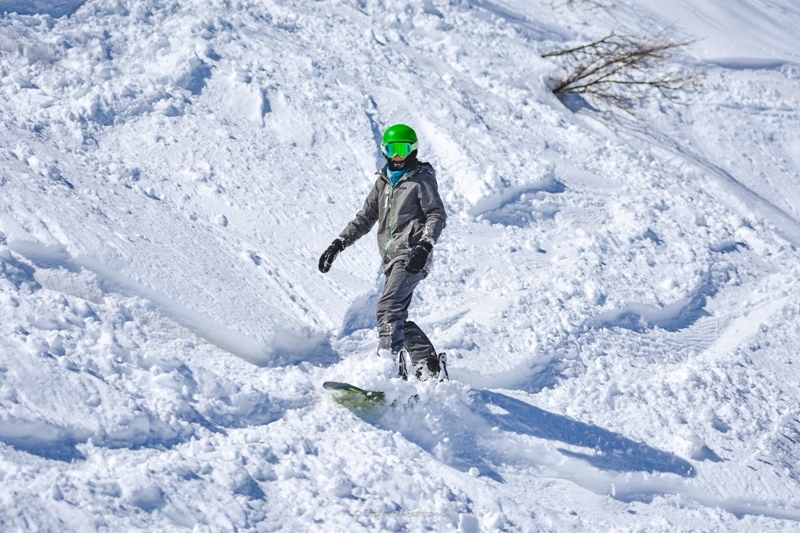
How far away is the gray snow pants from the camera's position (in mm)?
4434

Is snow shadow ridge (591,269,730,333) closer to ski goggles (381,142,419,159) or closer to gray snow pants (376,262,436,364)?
gray snow pants (376,262,436,364)

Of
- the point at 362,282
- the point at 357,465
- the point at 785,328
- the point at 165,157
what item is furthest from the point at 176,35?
the point at 785,328

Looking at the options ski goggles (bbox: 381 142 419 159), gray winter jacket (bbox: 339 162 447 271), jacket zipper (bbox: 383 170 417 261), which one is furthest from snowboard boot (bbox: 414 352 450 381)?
ski goggles (bbox: 381 142 419 159)

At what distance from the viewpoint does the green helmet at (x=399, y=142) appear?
4363 millimetres

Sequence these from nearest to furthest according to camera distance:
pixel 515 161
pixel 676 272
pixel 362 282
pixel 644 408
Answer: pixel 644 408, pixel 362 282, pixel 676 272, pixel 515 161

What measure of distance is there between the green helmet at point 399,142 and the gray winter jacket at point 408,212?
0.39 feet

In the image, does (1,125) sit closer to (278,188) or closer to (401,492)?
(278,188)

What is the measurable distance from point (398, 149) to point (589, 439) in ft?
6.81

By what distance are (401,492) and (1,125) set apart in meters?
4.06

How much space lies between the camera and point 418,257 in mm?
4277

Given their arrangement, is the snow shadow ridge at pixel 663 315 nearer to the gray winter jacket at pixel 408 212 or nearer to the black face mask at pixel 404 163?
the gray winter jacket at pixel 408 212

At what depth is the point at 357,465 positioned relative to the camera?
152 inches

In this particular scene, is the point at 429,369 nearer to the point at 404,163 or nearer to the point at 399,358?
the point at 399,358

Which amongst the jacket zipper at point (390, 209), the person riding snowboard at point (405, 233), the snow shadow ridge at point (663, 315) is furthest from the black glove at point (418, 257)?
the snow shadow ridge at point (663, 315)
